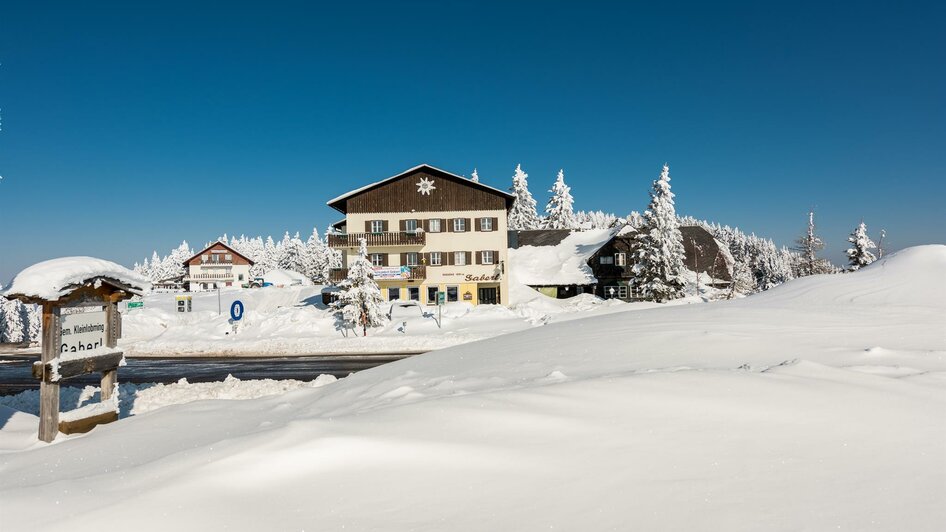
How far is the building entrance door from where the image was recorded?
4050cm

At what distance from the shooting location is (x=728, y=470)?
3.28m

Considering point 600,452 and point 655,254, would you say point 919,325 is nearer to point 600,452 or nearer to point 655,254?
point 600,452

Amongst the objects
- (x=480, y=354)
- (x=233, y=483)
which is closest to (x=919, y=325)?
(x=480, y=354)

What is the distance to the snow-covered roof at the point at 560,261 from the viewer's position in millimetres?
45781

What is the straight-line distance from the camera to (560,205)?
75.1 meters

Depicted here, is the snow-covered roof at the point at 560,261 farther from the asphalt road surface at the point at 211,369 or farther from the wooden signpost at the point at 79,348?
the wooden signpost at the point at 79,348

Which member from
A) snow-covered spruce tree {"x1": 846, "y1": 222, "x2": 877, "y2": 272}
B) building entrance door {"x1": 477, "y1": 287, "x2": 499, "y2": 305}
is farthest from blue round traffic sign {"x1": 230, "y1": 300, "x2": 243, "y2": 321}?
snow-covered spruce tree {"x1": 846, "y1": 222, "x2": 877, "y2": 272}

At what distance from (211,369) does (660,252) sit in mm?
34524

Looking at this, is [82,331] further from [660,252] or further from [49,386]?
[660,252]

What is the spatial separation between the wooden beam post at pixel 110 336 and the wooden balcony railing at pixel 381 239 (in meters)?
30.4

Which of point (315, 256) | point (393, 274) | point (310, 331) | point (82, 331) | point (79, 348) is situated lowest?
point (310, 331)

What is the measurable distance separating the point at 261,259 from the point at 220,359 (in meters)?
114

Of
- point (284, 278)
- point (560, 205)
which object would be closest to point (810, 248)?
point (560, 205)

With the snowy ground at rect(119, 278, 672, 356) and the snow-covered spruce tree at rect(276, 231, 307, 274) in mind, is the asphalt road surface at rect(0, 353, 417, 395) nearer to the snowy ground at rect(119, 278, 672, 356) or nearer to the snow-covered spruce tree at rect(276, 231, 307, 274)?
the snowy ground at rect(119, 278, 672, 356)
